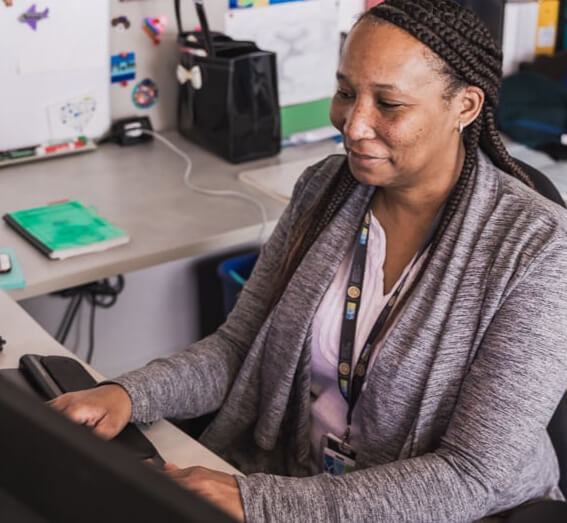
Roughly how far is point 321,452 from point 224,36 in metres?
1.17

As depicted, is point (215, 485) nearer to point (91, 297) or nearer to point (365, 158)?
point (365, 158)

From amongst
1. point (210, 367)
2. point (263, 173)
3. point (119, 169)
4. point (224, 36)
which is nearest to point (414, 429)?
point (210, 367)

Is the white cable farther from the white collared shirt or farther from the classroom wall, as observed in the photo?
the white collared shirt

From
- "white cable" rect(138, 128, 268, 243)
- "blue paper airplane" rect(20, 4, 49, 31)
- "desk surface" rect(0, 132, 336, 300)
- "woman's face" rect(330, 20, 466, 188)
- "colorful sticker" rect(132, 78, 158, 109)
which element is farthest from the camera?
"colorful sticker" rect(132, 78, 158, 109)

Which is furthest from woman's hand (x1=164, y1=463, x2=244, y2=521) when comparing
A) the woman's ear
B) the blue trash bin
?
the blue trash bin

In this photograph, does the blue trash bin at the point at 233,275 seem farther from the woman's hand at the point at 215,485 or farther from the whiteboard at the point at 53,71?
the woman's hand at the point at 215,485

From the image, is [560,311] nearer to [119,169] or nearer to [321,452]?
[321,452]

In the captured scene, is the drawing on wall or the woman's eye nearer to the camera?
the woman's eye

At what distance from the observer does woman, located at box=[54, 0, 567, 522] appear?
3.40ft

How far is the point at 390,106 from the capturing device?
1.09 metres

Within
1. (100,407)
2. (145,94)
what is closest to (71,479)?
(100,407)

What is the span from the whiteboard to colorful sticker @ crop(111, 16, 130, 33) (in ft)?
0.15

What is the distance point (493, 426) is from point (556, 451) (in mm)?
241

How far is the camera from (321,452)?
1290mm
